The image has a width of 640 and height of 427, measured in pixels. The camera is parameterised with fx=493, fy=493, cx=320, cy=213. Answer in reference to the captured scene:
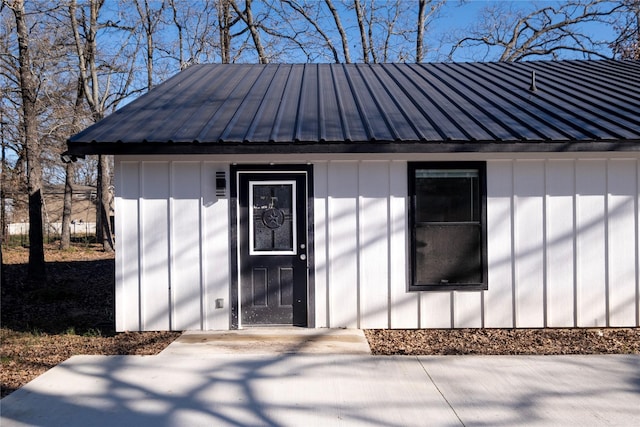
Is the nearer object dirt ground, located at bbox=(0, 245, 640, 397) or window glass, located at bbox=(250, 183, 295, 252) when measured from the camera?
dirt ground, located at bbox=(0, 245, 640, 397)

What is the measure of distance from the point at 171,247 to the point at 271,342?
1.90m

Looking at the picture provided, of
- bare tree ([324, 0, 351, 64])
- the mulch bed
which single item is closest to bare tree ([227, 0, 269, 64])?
bare tree ([324, 0, 351, 64])

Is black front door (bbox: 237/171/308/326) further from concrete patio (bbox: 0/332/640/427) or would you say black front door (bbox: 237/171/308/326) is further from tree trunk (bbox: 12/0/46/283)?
tree trunk (bbox: 12/0/46/283)

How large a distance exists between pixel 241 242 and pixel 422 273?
2.52 meters

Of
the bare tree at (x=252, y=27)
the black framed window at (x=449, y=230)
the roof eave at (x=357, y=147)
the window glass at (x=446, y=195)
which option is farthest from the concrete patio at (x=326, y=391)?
the bare tree at (x=252, y=27)

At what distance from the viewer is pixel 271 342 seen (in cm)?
609

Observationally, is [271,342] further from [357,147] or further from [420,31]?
[420,31]

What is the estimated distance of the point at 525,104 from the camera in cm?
786

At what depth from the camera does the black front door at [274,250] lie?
22.1 ft

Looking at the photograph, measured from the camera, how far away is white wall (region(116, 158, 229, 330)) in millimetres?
6641

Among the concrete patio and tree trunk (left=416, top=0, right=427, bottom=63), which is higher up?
tree trunk (left=416, top=0, right=427, bottom=63)

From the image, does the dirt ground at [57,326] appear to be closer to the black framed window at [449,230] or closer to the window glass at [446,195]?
the black framed window at [449,230]

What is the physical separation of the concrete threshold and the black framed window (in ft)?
4.22

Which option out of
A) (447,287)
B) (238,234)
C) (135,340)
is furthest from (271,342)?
(447,287)
